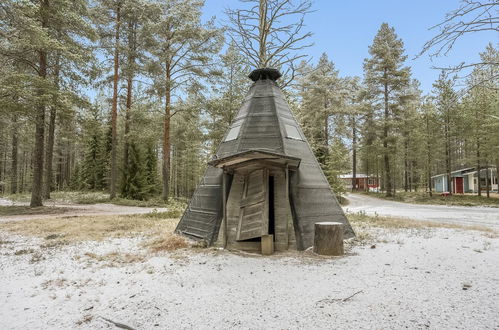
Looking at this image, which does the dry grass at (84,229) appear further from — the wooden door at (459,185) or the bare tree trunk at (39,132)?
the wooden door at (459,185)

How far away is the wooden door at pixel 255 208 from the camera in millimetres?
5875

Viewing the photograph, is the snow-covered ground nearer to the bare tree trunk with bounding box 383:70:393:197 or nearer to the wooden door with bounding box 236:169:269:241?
the wooden door with bounding box 236:169:269:241

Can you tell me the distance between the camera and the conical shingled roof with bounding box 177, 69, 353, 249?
21.4 feet

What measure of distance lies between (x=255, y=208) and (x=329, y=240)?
172 centimetres

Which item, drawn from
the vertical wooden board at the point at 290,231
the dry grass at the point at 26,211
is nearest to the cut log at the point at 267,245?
the vertical wooden board at the point at 290,231

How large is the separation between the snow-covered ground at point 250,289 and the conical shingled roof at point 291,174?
933 millimetres

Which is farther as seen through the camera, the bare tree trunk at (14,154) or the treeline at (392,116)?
the treeline at (392,116)

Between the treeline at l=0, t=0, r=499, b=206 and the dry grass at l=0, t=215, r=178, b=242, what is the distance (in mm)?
5571

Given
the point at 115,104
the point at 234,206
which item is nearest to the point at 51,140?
the point at 115,104

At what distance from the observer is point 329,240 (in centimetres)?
572

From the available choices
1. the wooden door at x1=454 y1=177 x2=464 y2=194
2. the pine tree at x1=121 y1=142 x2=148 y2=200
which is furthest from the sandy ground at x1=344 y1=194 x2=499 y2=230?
the wooden door at x1=454 y1=177 x2=464 y2=194

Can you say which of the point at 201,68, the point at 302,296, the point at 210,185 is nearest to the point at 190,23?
the point at 201,68

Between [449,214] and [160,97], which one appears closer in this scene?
[449,214]

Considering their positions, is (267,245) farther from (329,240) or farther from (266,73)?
(266,73)
